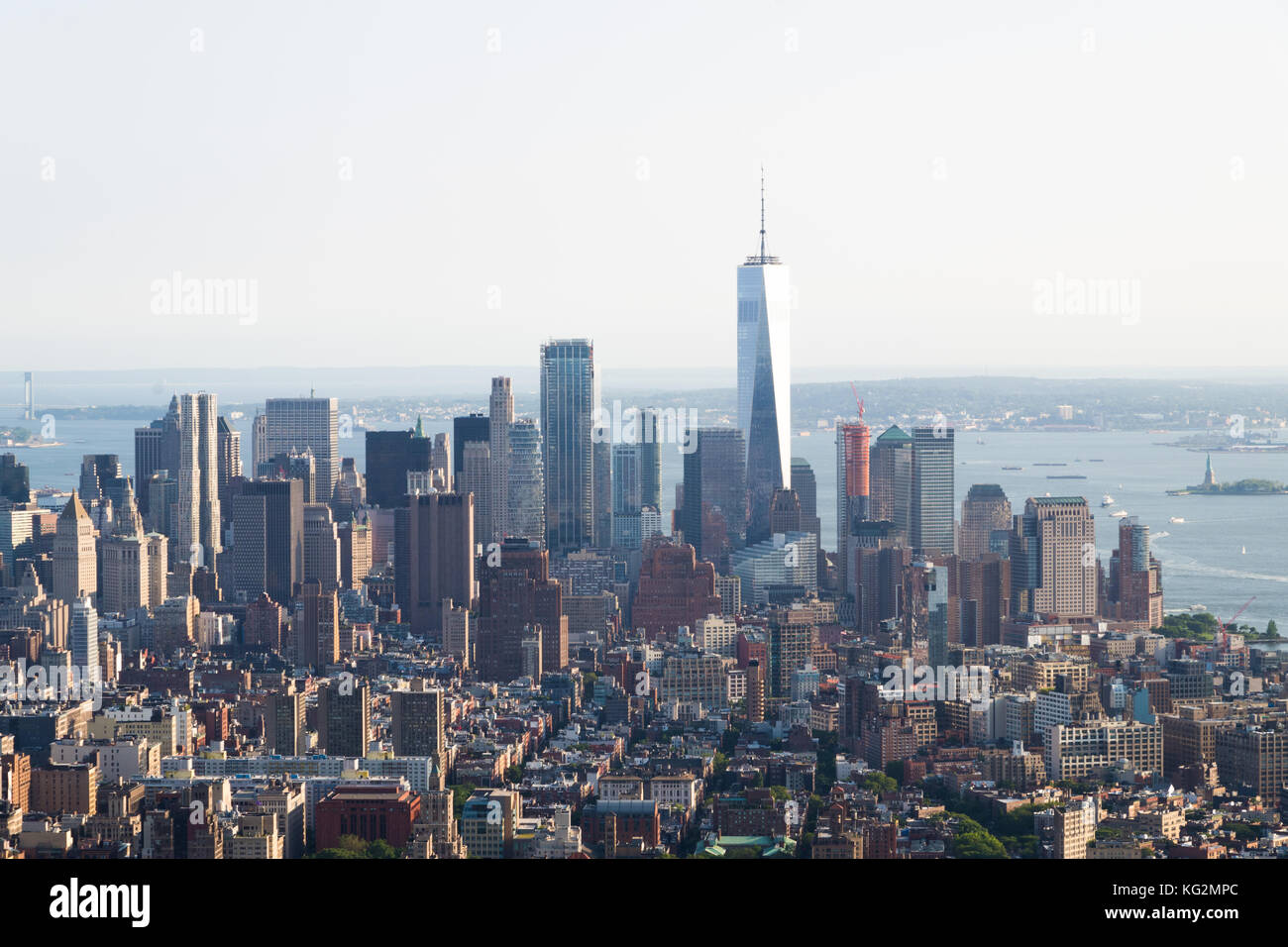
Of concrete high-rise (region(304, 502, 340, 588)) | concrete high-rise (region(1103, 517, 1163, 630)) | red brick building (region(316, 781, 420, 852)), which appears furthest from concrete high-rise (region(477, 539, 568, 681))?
red brick building (region(316, 781, 420, 852))

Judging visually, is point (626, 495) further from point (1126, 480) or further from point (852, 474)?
point (1126, 480)

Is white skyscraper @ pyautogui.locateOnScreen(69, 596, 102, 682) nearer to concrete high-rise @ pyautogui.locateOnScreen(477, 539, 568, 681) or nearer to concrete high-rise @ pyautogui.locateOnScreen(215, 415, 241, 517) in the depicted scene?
concrete high-rise @ pyautogui.locateOnScreen(477, 539, 568, 681)

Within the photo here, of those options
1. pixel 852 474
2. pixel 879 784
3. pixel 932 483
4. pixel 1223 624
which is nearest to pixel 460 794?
pixel 879 784

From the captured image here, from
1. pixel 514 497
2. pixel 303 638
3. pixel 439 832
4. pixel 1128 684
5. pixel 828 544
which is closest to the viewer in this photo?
pixel 439 832

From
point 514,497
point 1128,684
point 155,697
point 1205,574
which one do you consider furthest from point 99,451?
point 1128,684
